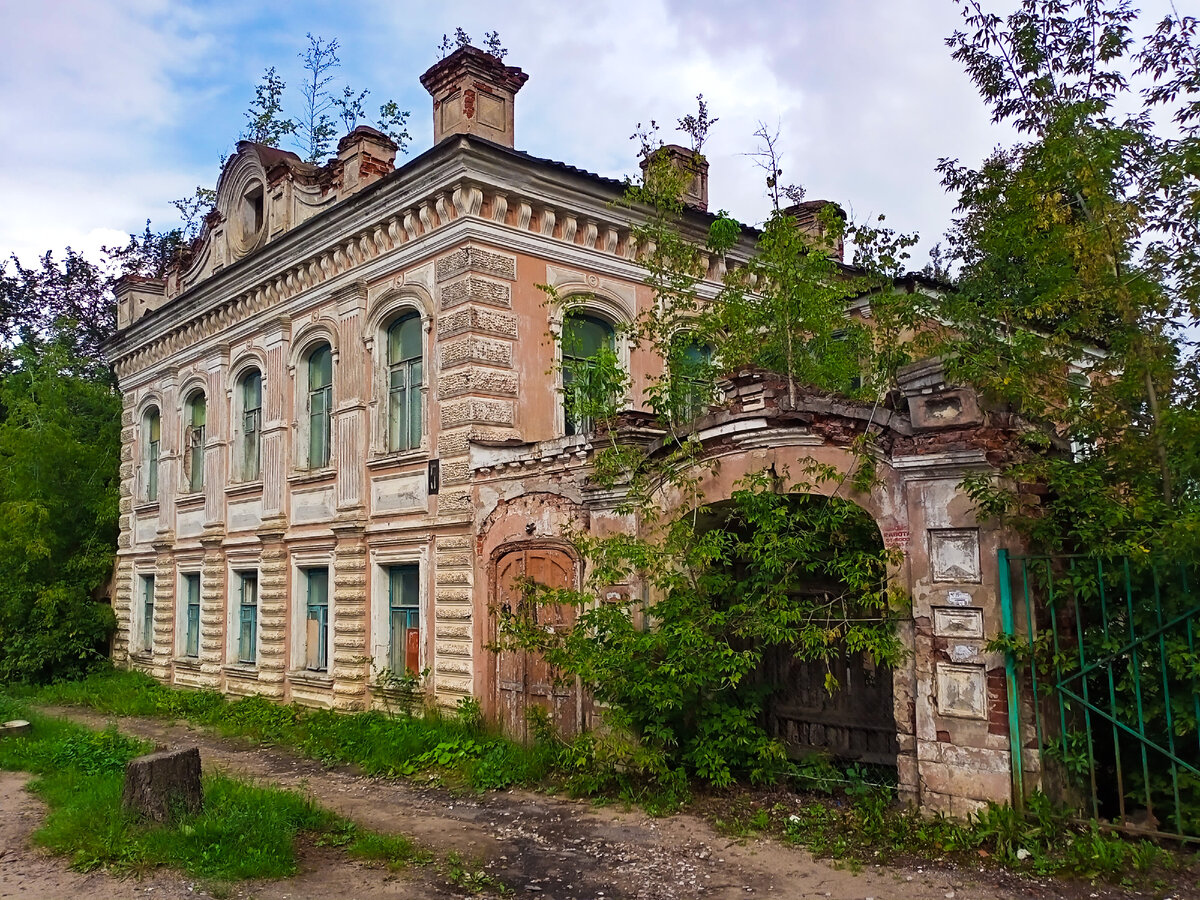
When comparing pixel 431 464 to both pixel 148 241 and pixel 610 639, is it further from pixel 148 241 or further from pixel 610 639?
pixel 148 241

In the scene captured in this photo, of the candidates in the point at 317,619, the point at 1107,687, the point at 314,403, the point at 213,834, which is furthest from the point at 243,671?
the point at 1107,687

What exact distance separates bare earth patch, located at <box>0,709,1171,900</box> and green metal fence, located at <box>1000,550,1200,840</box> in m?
0.85

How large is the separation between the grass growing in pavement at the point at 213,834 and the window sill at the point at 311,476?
5201 millimetres

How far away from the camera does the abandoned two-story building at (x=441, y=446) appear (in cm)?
689

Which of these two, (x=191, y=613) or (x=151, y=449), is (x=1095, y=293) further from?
(x=151, y=449)

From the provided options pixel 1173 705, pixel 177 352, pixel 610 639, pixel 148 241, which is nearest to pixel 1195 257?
pixel 1173 705

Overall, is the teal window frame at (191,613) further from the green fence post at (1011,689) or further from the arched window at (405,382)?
the green fence post at (1011,689)

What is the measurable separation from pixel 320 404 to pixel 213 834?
823cm

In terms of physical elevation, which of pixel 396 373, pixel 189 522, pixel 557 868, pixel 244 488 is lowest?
pixel 557 868

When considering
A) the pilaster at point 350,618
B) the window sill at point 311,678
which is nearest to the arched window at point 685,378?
the pilaster at point 350,618

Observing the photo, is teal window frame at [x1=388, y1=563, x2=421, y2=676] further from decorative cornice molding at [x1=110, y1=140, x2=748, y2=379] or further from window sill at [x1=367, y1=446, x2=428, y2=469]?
decorative cornice molding at [x1=110, y1=140, x2=748, y2=379]

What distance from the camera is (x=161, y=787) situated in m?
7.48

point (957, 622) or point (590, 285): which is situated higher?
point (590, 285)

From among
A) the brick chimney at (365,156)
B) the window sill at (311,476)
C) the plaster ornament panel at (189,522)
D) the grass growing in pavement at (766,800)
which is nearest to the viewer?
the grass growing in pavement at (766,800)
